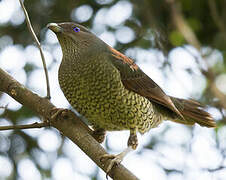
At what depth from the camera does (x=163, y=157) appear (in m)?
4.43

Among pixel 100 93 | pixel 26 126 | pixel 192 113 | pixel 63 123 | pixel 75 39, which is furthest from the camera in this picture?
pixel 192 113

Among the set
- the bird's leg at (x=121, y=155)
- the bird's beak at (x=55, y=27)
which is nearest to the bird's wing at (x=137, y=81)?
the bird's leg at (x=121, y=155)

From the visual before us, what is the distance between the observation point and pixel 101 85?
12.3 feet

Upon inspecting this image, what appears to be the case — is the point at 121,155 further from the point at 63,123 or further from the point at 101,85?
the point at 101,85

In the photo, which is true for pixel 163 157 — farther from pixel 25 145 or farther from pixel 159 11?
pixel 159 11

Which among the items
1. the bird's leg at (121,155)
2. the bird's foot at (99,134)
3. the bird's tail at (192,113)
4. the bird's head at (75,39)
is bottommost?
the bird's tail at (192,113)

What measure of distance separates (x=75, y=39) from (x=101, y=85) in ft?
1.88

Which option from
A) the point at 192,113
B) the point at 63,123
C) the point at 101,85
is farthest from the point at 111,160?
the point at 192,113

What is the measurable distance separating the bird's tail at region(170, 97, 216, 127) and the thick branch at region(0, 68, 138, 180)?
70.8 inches

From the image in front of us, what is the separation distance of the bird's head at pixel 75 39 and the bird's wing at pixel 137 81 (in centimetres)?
22

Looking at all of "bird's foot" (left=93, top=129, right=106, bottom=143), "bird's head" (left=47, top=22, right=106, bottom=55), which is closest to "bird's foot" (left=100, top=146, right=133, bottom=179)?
"bird's foot" (left=93, top=129, right=106, bottom=143)

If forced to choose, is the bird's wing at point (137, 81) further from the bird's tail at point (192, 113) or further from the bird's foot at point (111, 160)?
the bird's foot at point (111, 160)

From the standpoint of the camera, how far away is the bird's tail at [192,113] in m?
4.62

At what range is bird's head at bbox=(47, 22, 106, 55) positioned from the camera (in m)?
3.87
